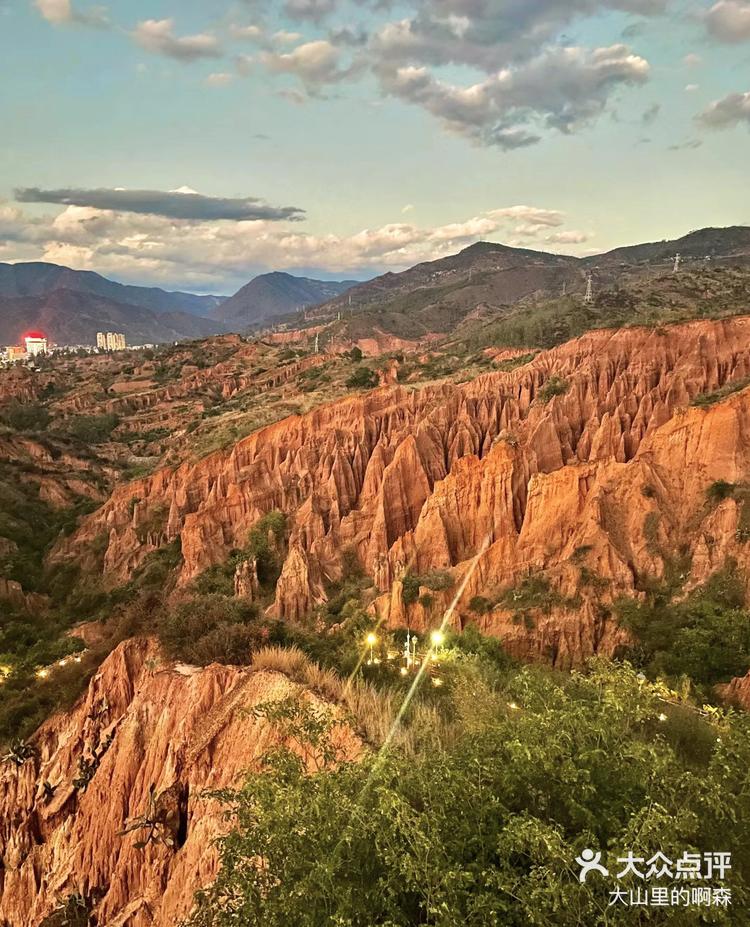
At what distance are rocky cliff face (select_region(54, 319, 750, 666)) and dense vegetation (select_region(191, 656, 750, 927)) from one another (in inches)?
666

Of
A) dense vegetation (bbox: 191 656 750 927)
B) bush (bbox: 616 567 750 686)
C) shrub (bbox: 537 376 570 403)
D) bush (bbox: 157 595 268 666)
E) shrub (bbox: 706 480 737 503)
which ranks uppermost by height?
shrub (bbox: 537 376 570 403)

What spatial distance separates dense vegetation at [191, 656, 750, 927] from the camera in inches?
152

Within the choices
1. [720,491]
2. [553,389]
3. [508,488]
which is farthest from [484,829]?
[553,389]

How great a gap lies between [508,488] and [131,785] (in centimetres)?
2140

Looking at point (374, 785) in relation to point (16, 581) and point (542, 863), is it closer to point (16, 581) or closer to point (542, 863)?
point (542, 863)

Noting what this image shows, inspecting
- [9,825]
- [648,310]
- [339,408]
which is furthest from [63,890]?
[648,310]

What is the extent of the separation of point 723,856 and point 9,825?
47.8 feet

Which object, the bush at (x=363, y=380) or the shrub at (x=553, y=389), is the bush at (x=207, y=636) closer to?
the shrub at (x=553, y=389)

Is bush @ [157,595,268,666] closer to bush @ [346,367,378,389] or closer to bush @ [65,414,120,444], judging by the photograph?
bush @ [346,367,378,389]

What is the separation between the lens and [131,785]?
1090cm

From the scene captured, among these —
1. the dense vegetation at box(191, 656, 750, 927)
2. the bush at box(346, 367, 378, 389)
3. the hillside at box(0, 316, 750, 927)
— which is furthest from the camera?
the bush at box(346, 367, 378, 389)

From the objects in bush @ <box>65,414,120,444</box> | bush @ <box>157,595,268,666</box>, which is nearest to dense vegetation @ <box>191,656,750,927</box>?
bush @ <box>157,595,268,666</box>

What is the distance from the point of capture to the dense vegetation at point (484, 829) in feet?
12.7

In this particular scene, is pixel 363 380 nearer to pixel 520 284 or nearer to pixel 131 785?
pixel 131 785
